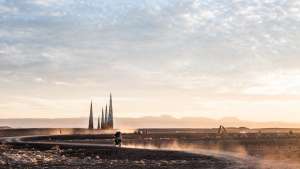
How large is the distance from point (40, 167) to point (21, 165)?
5.44 feet

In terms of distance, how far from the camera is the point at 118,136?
73.5m

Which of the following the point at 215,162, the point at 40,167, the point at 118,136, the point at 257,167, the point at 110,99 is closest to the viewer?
the point at 40,167

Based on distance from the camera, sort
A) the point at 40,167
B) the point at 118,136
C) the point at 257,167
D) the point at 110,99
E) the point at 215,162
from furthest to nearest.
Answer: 1. the point at 110,99
2. the point at 118,136
3. the point at 215,162
4. the point at 257,167
5. the point at 40,167

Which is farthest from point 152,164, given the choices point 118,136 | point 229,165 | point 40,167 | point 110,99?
point 110,99

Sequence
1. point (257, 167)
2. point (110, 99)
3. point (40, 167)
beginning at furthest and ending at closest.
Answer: point (110, 99)
point (257, 167)
point (40, 167)

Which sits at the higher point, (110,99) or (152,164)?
(110,99)

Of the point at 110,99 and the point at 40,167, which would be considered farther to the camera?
the point at 110,99

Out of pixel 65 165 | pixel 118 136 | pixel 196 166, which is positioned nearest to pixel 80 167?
pixel 65 165

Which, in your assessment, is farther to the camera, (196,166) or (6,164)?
(196,166)

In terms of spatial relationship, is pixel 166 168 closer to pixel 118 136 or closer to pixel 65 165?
pixel 65 165

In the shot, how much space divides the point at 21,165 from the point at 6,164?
1.22 meters

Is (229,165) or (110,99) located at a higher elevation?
(110,99)

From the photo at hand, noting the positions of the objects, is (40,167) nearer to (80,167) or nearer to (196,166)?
(80,167)

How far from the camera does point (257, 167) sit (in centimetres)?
3888
